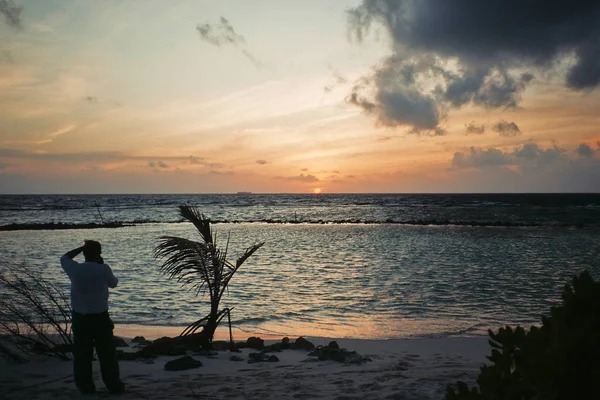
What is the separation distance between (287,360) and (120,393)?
113 inches

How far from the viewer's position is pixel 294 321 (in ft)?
39.4

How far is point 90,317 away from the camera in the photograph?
242 inches

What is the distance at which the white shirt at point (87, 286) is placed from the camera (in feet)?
19.9

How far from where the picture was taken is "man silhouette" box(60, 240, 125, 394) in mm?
6105

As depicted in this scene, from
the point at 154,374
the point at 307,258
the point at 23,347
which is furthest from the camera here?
the point at 307,258

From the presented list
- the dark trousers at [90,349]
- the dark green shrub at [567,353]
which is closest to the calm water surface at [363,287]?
the dark trousers at [90,349]

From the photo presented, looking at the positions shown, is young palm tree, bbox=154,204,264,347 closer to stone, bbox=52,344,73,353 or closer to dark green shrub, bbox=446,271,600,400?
stone, bbox=52,344,73,353

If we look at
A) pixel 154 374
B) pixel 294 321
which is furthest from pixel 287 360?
pixel 294 321

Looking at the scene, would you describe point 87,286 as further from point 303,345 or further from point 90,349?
point 303,345

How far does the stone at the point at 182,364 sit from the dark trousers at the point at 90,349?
1269 millimetres

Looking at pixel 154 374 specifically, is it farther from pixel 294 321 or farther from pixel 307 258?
pixel 307 258

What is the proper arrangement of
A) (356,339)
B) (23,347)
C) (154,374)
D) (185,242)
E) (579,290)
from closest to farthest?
(579,290) → (154,374) → (23,347) → (185,242) → (356,339)

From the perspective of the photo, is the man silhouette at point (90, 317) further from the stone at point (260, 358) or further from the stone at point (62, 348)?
the stone at point (260, 358)

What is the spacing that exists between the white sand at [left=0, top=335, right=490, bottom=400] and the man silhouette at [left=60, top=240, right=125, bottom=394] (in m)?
0.27
